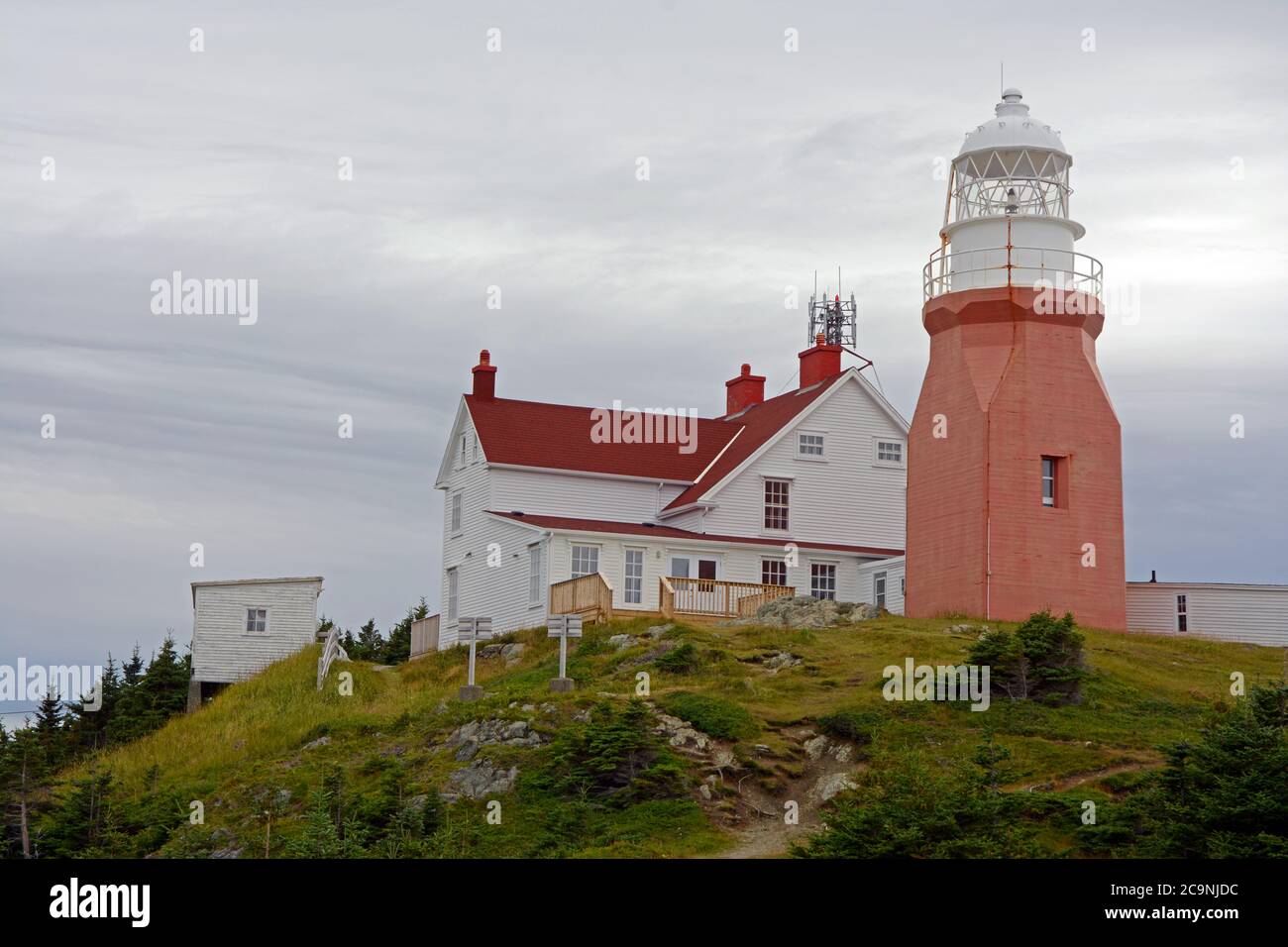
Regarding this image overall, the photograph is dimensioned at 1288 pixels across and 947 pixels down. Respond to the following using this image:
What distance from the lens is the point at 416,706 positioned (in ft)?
102

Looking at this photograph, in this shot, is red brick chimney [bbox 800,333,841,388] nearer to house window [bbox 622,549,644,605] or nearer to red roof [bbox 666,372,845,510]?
red roof [bbox 666,372,845,510]

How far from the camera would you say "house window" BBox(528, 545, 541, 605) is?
128ft

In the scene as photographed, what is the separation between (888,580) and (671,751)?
17311 millimetres

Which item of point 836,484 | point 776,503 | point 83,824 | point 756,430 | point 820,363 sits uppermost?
point 820,363

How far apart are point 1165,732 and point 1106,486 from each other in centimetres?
1000

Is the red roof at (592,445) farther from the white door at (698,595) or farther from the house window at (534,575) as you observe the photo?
the white door at (698,595)

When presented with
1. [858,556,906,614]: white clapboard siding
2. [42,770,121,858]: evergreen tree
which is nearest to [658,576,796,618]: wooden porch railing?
[858,556,906,614]: white clapboard siding

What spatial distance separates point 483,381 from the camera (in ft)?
150

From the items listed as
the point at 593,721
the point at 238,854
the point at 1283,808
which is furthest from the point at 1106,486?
the point at 238,854

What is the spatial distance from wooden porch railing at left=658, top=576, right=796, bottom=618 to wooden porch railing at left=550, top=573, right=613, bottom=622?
141 cm

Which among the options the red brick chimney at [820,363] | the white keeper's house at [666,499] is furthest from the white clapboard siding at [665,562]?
the red brick chimney at [820,363]

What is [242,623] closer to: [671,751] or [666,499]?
[666,499]

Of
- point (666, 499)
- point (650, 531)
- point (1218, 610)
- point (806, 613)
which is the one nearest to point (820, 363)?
point (666, 499)

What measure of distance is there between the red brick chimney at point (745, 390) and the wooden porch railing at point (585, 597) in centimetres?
1388
